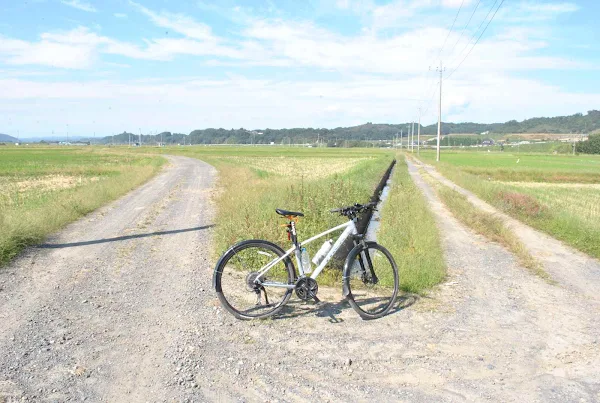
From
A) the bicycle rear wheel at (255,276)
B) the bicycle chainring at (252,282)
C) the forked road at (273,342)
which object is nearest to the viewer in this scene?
the forked road at (273,342)

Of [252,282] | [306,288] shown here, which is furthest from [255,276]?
[306,288]

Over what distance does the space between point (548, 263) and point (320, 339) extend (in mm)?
5783

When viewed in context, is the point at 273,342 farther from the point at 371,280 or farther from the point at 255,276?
the point at 371,280

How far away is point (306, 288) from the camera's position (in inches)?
198

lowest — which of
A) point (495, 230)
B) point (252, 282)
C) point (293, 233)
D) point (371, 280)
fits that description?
point (495, 230)

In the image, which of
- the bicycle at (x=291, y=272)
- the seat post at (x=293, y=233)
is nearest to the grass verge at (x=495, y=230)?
the bicycle at (x=291, y=272)

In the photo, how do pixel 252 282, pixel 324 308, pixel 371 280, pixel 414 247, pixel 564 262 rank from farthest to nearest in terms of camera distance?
1. pixel 414 247
2. pixel 564 262
3. pixel 371 280
4. pixel 324 308
5. pixel 252 282

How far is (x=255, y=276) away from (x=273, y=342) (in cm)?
87

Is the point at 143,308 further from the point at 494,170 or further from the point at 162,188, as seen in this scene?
the point at 494,170

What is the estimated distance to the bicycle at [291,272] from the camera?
4.94 m

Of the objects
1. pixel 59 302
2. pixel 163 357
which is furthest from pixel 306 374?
pixel 59 302

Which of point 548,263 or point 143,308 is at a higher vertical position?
point 143,308

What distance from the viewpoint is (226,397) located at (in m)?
3.40

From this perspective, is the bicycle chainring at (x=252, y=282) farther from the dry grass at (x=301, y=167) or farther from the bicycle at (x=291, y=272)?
the dry grass at (x=301, y=167)
